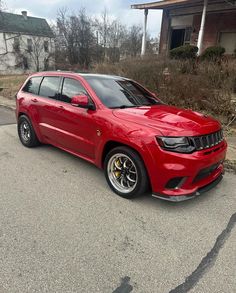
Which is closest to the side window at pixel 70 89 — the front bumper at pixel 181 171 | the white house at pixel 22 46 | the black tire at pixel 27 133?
the black tire at pixel 27 133

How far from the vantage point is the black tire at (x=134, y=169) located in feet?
11.0

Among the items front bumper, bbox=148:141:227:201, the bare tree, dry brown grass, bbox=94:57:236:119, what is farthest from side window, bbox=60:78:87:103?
the bare tree

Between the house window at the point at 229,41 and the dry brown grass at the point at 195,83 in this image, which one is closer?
the dry brown grass at the point at 195,83

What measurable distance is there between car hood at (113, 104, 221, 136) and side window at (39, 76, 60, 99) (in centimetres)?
161

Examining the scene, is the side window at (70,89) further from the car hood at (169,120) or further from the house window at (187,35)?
the house window at (187,35)

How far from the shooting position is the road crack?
2.19 m

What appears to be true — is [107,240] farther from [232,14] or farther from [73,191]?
[232,14]

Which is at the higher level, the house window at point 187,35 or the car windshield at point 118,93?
the house window at point 187,35

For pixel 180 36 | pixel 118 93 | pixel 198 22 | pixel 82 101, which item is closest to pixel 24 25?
pixel 180 36

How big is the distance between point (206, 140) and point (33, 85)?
384 centimetres

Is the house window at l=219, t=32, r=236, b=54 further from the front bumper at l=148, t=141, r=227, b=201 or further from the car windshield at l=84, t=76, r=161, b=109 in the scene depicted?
the front bumper at l=148, t=141, r=227, b=201

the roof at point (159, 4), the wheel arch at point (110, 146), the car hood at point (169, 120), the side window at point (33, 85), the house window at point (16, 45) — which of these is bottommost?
the wheel arch at point (110, 146)

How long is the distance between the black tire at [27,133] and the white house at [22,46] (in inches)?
1441

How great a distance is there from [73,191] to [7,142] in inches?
121
